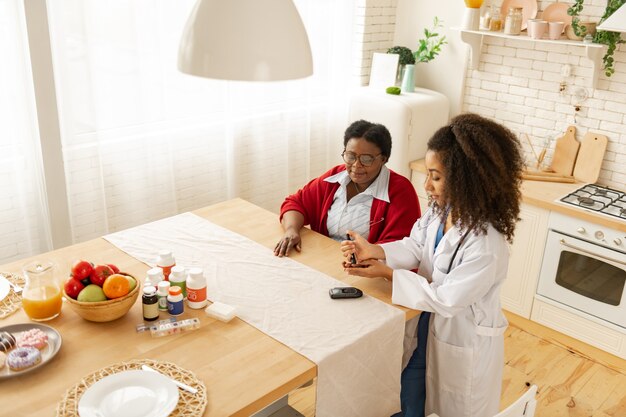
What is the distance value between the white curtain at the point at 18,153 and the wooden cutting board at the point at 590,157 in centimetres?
313

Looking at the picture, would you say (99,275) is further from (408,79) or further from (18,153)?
(408,79)

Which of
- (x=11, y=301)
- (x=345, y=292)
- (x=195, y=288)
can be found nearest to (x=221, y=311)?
(x=195, y=288)

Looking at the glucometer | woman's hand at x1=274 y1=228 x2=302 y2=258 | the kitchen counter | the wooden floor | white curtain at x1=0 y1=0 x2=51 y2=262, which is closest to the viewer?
the glucometer

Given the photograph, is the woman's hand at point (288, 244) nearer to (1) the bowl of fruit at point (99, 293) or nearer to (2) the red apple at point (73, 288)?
(1) the bowl of fruit at point (99, 293)

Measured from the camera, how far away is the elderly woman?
269 cm

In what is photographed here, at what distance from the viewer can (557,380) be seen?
334 centimetres

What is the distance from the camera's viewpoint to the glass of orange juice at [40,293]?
2.01 metres

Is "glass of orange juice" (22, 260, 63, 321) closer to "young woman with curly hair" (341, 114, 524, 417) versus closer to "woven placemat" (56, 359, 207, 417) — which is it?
"woven placemat" (56, 359, 207, 417)

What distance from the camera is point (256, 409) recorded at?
1.72 metres


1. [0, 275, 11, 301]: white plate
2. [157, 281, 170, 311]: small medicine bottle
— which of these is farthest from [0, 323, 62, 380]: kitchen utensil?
[157, 281, 170, 311]: small medicine bottle

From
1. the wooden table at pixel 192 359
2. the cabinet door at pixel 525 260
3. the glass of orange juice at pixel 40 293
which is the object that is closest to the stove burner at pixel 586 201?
the cabinet door at pixel 525 260

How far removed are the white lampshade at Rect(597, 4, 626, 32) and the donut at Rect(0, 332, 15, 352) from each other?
3.07 m

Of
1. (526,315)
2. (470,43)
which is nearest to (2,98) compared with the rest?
(470,43)

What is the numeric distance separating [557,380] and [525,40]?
2.06m
